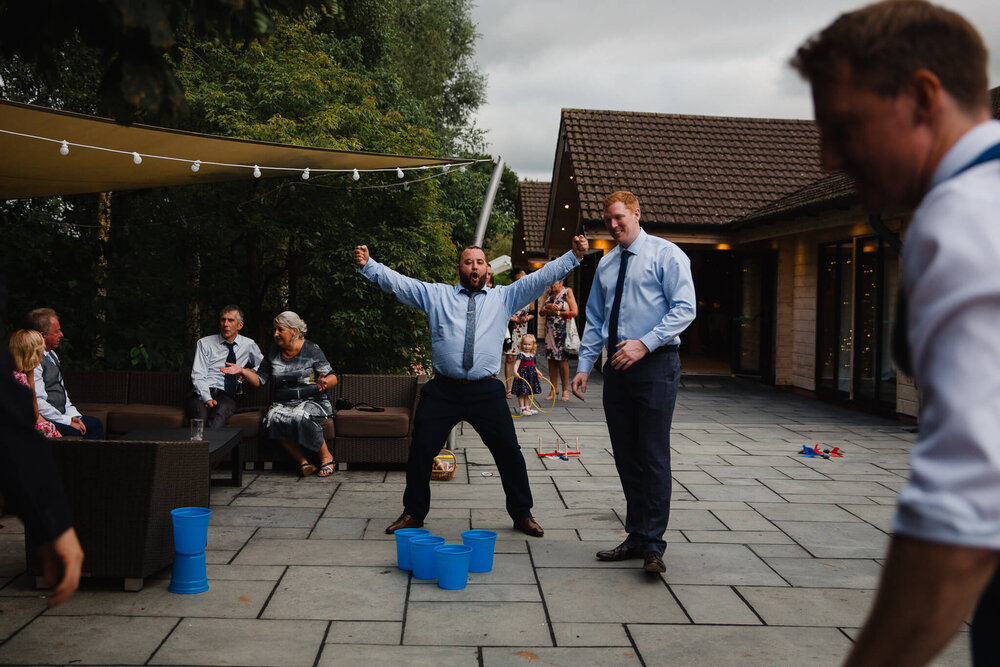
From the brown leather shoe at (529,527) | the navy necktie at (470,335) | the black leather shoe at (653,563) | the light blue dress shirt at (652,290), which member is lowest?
the brown leather shoe at (529,527)

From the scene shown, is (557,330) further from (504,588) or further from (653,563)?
(504,588)

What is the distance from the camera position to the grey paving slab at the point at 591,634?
340cm

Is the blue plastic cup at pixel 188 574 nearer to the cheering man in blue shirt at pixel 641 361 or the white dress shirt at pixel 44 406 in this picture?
the cheering man in blue shirt at pixel 641 361

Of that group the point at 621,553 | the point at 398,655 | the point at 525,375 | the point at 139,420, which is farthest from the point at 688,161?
the point at 398,655

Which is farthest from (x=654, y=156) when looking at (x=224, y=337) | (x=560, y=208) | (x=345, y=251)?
(x=224, y=337)

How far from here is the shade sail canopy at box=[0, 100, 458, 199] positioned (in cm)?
567

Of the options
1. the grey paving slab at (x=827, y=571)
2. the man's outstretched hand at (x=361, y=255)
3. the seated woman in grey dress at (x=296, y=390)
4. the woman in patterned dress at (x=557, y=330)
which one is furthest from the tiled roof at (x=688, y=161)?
the grey paving slab at (x=827, y=571)

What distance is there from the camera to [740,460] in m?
7.71

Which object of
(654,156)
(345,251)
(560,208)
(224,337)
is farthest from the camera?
(560,208)

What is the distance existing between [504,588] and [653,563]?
74 centimetres

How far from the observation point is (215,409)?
705 cm

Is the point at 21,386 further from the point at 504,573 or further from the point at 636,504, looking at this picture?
the point at 636,504

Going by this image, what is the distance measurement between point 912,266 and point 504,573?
3.59 metres

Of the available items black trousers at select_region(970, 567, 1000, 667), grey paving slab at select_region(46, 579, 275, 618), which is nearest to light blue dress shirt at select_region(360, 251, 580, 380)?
grey paving slab at select_region(46, 579, 275, 618)
